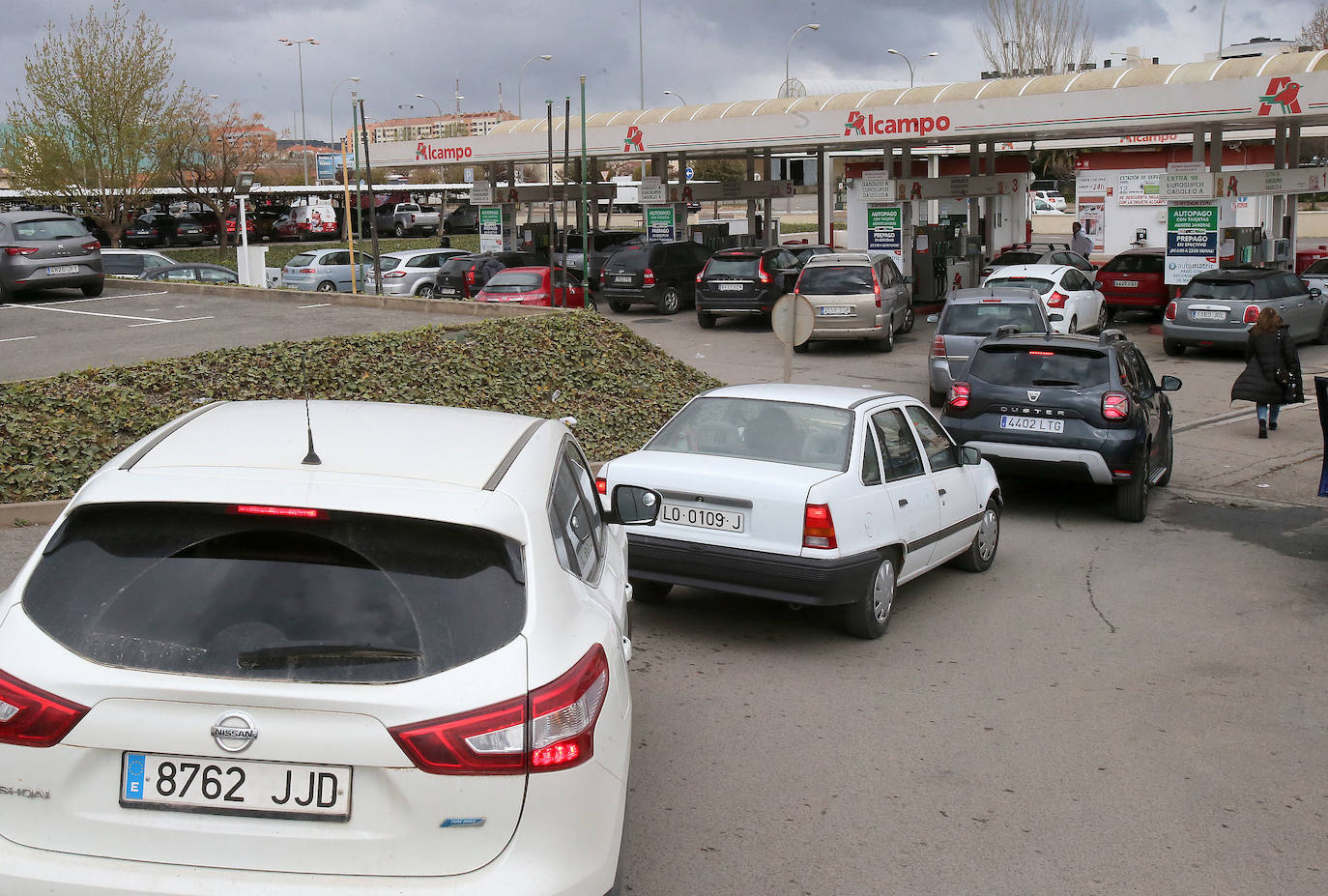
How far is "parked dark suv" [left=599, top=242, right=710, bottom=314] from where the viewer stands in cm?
3091

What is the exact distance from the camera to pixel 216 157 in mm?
57781

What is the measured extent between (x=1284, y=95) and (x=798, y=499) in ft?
70.4

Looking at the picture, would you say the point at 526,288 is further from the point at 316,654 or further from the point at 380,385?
the point at 316,654

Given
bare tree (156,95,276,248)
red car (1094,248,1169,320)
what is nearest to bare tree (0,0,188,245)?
bare tree (156,95,276,248)

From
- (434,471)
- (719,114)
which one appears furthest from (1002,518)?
(719,114)

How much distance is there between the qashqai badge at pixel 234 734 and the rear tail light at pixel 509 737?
12.7 inches

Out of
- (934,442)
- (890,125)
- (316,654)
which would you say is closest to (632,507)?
(316,654)

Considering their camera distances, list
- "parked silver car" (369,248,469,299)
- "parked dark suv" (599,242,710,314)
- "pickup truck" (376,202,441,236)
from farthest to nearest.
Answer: "pickup truck" (376,202,441,236)
"parked silver car" (369,248,469,299)
"parked dark suv" (599,242,710,314)

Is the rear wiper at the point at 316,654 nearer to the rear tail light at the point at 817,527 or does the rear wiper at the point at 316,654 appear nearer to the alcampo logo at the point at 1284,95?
the rear tail light at the point at 817,527

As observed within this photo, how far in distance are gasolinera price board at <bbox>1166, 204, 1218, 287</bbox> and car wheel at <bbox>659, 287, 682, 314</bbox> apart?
1113 cm

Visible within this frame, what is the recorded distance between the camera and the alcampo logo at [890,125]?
2989 cm

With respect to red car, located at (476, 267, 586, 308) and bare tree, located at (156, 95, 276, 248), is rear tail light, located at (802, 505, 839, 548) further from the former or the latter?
bare tree, located at (156, 95, 276, 248)

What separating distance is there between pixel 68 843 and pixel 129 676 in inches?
16.0

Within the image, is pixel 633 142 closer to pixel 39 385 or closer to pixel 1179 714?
pixel 39 385
